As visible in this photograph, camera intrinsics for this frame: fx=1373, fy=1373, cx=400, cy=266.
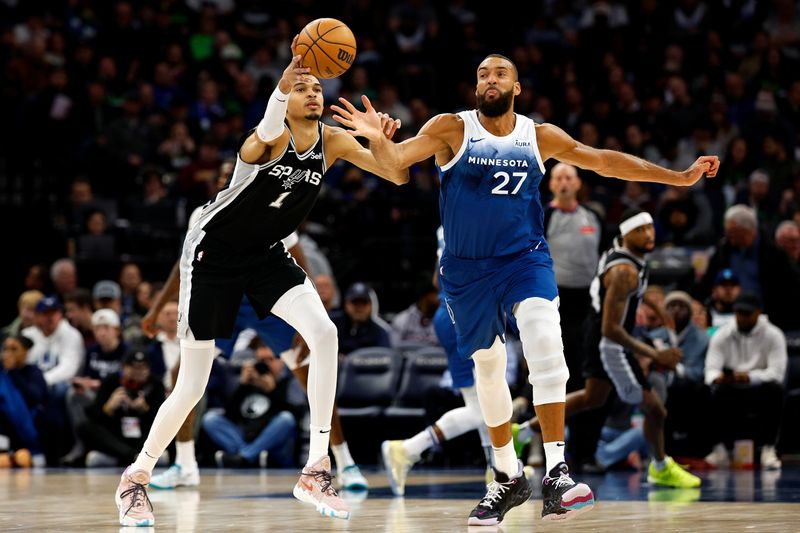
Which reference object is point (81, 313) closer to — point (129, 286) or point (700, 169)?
point (129, 286)

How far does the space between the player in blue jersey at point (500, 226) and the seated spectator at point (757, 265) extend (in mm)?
5937

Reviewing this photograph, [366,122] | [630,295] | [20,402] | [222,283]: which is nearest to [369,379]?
[20,402]

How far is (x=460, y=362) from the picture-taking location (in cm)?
941

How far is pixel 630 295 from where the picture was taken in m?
10.1

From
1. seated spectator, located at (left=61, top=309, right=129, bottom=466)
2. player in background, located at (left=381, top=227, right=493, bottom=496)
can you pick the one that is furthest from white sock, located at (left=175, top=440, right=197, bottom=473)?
seated spectator, located at (left=61, top=309, right=129, bottom=466)

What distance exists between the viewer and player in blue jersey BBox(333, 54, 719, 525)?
6.81 meters

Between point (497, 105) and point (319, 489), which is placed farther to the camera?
point (319, 489)

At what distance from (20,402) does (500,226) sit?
7540mm

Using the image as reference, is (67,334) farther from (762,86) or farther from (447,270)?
(762,86)

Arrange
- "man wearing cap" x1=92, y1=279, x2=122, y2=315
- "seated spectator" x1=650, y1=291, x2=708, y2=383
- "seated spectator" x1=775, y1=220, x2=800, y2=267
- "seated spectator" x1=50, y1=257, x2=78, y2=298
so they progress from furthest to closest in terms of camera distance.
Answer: "seated spectator" x1=50, y1=257, x2=78, y2=298, "man wearing cap" x1=92, y1=279, x2=122, y2=315, "seated spectator" x1=775, y1=220, x2=800, y2=267, "seated spectator" x1=650, y1=291, x2=708, y2=383

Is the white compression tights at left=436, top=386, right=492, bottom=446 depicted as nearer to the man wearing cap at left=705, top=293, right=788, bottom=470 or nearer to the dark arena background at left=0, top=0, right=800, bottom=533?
the dark arena background at left=0, top=0, right=800, bottom=533

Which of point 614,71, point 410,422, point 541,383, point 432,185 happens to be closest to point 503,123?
point 541,383

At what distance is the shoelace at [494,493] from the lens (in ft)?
23.0

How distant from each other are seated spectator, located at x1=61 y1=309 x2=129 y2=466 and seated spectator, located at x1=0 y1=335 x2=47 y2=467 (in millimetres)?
313
